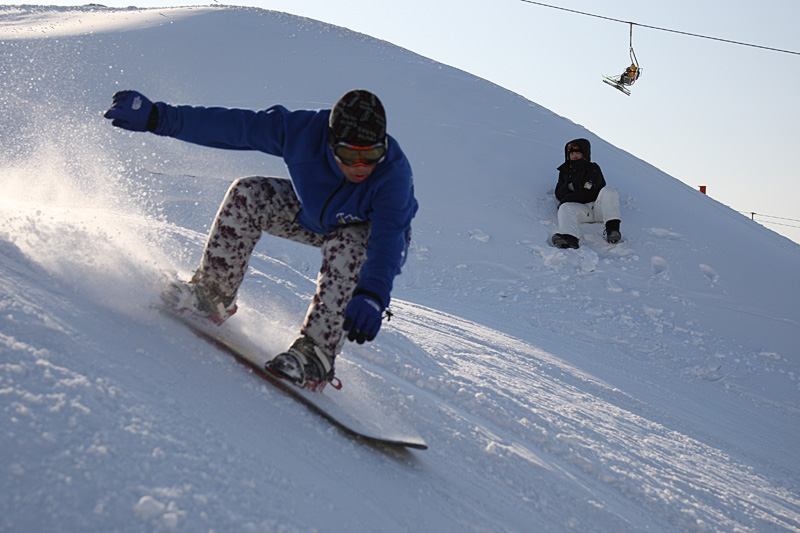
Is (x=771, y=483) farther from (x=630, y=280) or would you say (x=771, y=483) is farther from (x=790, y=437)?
(x=630, y=280)

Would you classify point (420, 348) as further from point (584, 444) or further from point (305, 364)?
point (305, 364)

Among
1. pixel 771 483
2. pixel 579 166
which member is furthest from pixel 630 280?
pixel 771 483

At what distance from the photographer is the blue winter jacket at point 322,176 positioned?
227 centimetres

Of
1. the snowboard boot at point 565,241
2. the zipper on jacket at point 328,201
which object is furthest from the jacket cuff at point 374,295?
the snowboard boot at point 565,241

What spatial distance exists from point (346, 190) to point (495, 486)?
3.97ft

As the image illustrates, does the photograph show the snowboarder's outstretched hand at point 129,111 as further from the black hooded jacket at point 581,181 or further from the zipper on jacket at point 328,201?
the black hooded jacket at point 581,181

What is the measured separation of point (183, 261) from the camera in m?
3.86

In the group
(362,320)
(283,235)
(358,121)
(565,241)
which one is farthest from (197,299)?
(565,241)

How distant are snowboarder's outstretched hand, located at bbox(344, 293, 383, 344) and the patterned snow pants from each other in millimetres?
271

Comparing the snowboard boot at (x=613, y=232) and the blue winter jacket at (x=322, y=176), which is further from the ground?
the snowboard boot at (x=613, y=232)

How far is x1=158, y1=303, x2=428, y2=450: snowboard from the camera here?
2.13m

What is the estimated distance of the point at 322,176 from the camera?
8.00 feet

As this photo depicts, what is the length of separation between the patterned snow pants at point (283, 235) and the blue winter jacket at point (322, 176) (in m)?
0.09

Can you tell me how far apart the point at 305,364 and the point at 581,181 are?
212 inches
